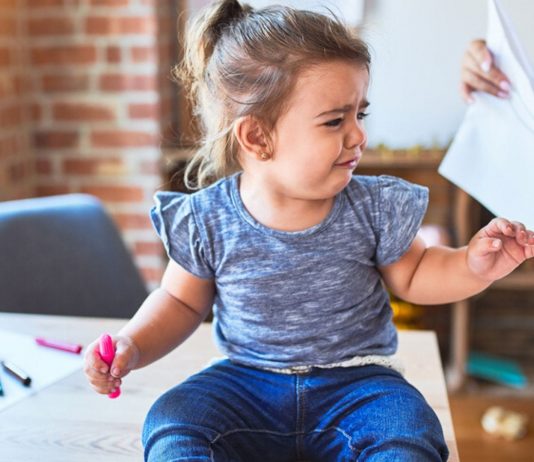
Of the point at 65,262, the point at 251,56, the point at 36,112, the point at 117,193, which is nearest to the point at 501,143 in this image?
the point at 251,56

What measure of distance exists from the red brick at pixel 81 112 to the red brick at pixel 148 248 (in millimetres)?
388

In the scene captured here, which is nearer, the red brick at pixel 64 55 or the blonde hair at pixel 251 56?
the blonde hair at pixel 251 56

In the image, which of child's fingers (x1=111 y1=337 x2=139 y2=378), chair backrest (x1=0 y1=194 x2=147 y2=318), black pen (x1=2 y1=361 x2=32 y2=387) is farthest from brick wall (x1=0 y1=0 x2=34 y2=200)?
child's fingers (x1=111 y1=337 x2=139 y2=378)

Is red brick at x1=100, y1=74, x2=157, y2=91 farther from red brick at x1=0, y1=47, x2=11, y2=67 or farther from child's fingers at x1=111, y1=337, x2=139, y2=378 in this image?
child's fingers at x1=111, y1=337, x2=139, y2=378

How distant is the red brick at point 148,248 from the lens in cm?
256

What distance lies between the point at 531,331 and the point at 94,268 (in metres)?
1.68

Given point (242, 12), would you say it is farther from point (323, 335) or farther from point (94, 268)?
point (94, 268)

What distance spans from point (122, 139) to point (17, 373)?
4.73 feet

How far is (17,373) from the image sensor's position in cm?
116

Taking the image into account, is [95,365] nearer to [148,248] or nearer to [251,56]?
[251,56]

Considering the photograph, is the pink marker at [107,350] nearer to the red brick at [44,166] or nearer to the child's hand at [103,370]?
the child's hand at [103,370]

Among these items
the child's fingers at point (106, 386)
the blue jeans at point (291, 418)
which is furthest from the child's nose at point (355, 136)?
the child's fingers at point (106, 386)

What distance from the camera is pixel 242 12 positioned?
104 centimetres

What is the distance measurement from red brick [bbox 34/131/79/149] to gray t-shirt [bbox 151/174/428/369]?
5.22ft
